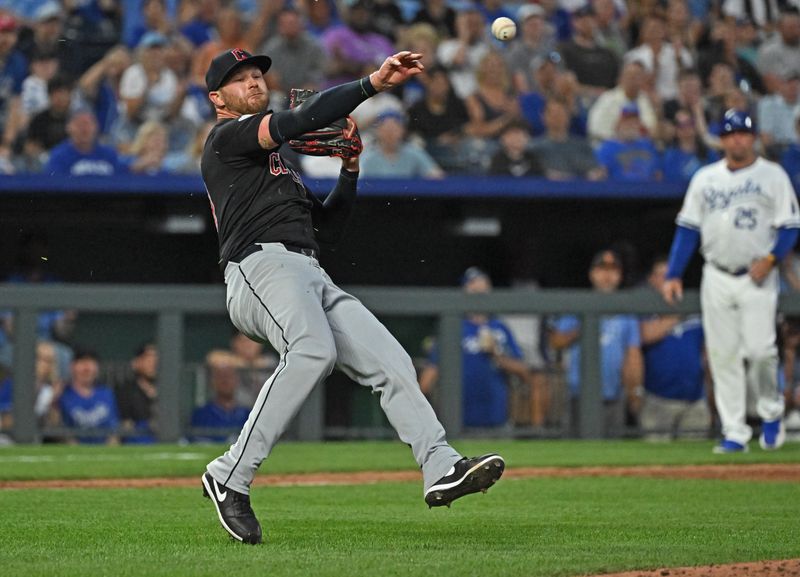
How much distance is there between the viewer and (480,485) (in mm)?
4395

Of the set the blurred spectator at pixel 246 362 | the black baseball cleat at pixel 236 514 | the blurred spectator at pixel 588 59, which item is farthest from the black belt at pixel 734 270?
the black baseball cleat at pixel 236 514

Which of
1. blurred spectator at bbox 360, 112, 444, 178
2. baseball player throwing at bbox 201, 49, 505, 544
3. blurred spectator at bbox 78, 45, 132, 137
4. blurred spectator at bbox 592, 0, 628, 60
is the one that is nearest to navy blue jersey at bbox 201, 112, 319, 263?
baseball player throwing at bbox 201, 49, 505, 544

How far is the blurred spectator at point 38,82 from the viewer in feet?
43.1

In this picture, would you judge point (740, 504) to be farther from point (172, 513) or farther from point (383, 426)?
point (383, 426)

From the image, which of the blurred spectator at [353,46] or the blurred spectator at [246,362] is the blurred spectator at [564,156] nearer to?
the blurred spectator at [353,46]

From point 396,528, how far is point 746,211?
482cm

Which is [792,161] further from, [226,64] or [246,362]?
[226,64]

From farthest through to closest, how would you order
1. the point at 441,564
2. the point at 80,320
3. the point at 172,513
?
the point at 80,320, the point at 172,513, the point at 441,564

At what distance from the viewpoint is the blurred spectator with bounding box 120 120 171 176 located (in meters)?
13.1

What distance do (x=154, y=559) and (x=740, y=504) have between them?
3.00 meters

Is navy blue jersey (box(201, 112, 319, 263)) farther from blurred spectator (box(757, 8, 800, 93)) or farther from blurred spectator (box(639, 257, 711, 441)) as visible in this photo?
blurred spectator (box(757, 8, 800, 93))

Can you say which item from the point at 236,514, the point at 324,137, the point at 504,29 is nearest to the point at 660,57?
the point at 504,29

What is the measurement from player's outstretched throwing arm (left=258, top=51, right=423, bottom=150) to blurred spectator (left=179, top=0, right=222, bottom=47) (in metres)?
9.86

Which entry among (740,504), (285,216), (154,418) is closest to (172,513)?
(285,216)
